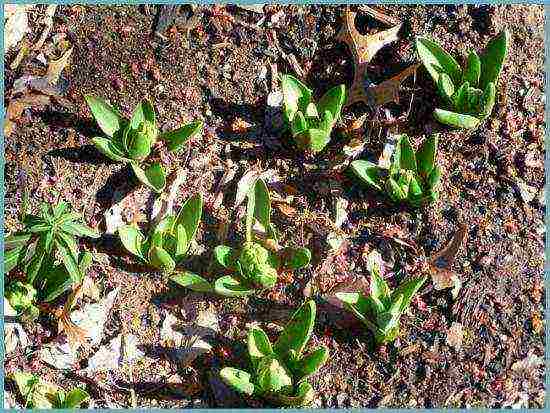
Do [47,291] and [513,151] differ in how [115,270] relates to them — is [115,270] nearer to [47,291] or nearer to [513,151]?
[47,291]

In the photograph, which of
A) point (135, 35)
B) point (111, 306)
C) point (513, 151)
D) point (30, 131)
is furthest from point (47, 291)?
point (513, 151)

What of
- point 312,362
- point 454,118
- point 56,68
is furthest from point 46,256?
point 454,118

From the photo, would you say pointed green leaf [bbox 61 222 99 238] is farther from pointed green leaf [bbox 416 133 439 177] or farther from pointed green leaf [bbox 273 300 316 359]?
pointed green leaf [bbox 416 133 439 177]

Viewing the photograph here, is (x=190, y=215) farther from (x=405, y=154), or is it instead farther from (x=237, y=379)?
(x=405, y=154)

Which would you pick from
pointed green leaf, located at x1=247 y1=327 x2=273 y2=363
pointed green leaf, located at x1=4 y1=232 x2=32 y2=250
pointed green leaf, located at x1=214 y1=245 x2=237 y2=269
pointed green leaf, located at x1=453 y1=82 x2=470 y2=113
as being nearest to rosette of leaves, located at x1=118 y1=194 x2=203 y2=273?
pointed green leaf, located at x1=214 y1=245 x2=237 y2=269

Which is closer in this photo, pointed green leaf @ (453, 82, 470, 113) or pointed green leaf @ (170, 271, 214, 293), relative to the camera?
pointed green leaf @ (170, 271, 214, 293)

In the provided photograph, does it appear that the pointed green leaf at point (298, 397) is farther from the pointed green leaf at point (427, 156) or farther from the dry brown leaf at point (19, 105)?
the dry brown leaf at point (19, 105)
